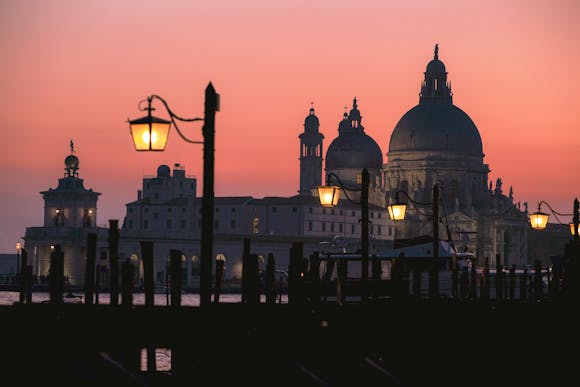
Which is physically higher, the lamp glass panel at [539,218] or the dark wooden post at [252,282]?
the lamp glass panel at [539,218]

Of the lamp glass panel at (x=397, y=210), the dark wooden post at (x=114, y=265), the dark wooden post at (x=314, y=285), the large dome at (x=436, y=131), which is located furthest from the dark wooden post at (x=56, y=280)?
the large dome at (x=436, y=131)

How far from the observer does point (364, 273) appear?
138 ft

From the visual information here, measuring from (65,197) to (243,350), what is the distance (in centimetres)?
15404

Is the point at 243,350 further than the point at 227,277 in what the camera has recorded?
No

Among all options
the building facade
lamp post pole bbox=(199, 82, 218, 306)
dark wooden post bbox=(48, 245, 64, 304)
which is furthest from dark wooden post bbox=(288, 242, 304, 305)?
the building facade

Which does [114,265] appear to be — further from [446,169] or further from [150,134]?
[446,169]

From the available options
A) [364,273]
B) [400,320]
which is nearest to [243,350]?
[400,320]

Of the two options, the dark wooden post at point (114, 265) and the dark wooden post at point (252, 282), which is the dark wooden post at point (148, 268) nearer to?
the dark wooden post at point (114, 265)

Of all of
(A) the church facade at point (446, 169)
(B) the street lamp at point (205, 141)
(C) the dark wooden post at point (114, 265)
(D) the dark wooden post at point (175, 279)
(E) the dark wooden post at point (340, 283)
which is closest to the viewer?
(B) the street lamp at point (205, 141)

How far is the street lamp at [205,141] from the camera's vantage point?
24.8m

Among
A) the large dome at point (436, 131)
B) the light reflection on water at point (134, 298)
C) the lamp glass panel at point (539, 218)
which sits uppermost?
the large dome at point (436, 131)

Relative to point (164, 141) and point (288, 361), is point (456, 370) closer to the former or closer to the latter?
point (288, 361)

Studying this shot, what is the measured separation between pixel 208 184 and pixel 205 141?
667 mm

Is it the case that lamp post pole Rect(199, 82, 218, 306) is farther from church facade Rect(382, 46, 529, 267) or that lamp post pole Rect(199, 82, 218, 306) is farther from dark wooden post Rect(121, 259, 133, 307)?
church facade Rect(382, 46, 529, 267)
